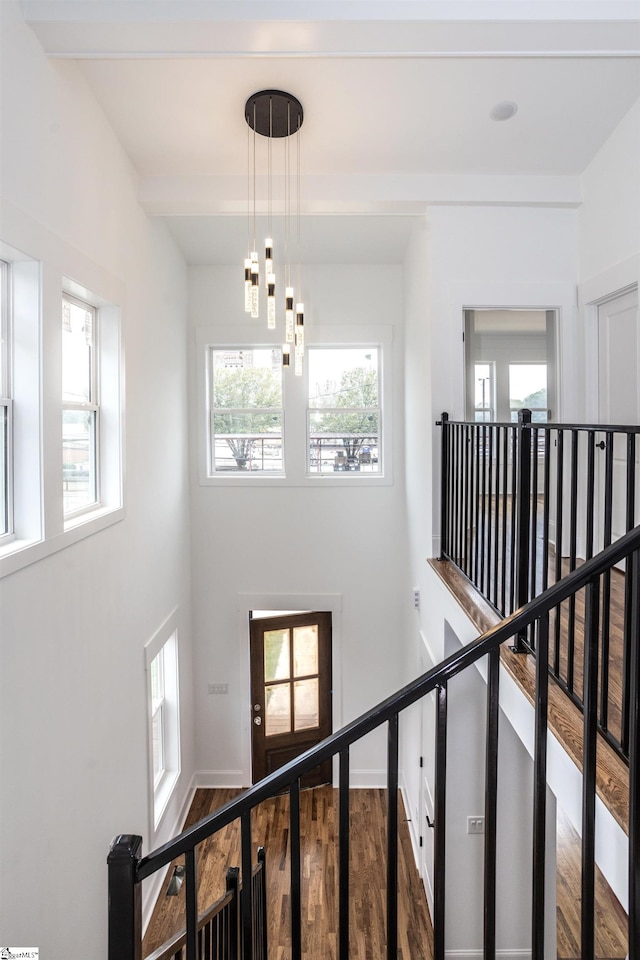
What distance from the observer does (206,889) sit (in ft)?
13.9

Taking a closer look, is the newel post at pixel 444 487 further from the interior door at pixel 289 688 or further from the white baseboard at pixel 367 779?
the white baseboard at pixel 367 779

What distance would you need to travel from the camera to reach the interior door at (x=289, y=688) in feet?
18.1

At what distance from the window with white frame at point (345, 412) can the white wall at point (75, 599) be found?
5.56ft

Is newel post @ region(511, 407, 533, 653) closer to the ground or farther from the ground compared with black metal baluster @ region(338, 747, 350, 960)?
farther from the ground

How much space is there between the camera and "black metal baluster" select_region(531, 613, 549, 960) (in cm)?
123

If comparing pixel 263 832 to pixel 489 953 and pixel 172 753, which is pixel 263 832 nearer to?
pixel 172 753

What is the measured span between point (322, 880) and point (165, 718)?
1739 mm

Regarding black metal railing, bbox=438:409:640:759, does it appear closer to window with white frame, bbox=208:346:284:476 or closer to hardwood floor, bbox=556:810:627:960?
window with white frame, bbox=208:346:284:476

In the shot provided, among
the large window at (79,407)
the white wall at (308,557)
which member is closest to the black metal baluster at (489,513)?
the large window at (79,407)

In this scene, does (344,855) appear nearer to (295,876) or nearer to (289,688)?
(295,876)

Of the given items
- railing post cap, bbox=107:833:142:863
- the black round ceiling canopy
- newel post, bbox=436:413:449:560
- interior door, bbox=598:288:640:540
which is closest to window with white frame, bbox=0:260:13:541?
railing post cap, bbox=107:833:142:863

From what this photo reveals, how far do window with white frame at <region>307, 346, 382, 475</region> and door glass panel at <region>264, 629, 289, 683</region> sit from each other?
1.66m

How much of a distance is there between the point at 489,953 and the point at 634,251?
130 inches

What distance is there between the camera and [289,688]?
219 inches
